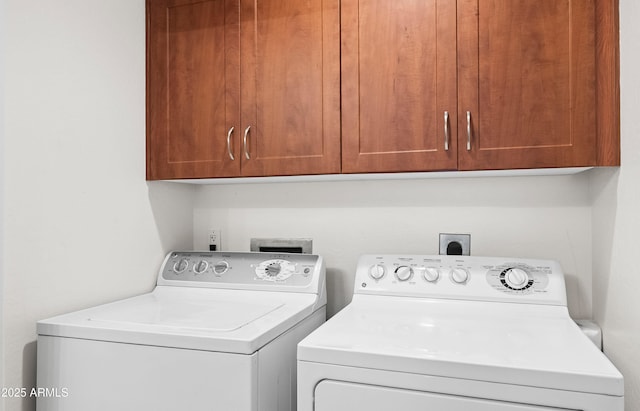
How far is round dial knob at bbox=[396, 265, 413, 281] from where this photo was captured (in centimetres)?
160

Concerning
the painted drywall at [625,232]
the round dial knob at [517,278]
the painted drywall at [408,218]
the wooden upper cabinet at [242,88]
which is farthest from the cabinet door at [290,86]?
the painted drywall at [625,232]

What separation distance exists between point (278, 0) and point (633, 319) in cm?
156

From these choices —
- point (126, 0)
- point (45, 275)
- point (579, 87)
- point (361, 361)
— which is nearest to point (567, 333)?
point (361, 361)

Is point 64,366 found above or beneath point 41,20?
beneath

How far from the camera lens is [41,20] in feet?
4.40

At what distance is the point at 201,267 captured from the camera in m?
1.83

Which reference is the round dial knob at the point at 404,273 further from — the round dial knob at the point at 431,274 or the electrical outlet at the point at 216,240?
the electrical outlet at the point at 216,240

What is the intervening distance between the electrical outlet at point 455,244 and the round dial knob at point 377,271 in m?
0.28

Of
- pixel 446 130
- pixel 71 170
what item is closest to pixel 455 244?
pixel 446 130

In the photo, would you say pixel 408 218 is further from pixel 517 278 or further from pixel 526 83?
pixel 526 83

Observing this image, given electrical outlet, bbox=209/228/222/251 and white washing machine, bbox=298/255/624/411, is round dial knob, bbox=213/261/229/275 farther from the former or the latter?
white washing machine, bbox=298/255/624/411

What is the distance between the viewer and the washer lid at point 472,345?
3.07 feet

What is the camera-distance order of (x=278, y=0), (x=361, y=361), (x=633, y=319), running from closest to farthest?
1. (x=361, y=361)
2. (x=633, y=319)
3. (x=278, y=0)

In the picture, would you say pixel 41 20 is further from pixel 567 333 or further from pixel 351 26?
pixel 567 333
